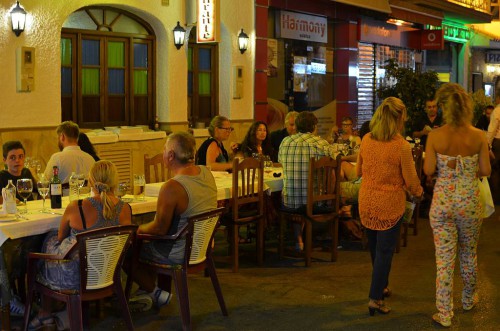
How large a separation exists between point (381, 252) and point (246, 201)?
207 cm

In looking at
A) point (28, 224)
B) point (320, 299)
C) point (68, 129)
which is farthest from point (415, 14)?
point (28, 224)

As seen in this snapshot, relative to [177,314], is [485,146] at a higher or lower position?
higher

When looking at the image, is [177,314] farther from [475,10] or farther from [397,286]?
[475,10]

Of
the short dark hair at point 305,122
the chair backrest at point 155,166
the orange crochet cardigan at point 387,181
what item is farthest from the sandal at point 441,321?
the chair backrest at point 155,166

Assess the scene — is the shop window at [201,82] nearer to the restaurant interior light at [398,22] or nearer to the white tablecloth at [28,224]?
the restaurant interior light at [398,22]

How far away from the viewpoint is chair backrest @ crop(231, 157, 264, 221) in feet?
26.9

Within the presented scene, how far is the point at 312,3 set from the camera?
56.4 feet

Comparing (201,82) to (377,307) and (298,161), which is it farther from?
(377,307)

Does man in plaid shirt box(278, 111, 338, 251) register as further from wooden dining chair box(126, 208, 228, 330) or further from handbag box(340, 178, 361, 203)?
wooden dining chair box(126, 208, 228, 330)

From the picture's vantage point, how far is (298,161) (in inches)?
350

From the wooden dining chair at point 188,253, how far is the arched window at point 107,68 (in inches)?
246

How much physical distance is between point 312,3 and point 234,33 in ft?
9.28

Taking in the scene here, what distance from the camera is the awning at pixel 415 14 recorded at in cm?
1994

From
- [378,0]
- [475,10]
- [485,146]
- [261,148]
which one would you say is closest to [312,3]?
[378,0]
